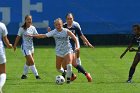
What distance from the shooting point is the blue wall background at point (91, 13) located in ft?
133

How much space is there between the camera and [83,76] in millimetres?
21422

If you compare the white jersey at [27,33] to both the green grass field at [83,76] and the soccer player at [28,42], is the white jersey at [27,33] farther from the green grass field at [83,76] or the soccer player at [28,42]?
the green grass field at [83,76]

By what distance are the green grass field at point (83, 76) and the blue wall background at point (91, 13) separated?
226 inches

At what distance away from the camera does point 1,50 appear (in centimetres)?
1487

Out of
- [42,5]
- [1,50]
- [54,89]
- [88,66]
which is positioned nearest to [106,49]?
[42,5]

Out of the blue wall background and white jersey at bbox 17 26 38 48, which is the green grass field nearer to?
A: white jersey at bbox 17 26 38 48

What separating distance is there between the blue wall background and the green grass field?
226 inches

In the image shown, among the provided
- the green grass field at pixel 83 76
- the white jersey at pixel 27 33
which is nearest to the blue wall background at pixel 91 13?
the green grass field at pixel 83 76

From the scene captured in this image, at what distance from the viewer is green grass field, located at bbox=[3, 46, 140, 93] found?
17016mm

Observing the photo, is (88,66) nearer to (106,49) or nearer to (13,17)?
(106,49)

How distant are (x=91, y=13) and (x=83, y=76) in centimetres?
1968

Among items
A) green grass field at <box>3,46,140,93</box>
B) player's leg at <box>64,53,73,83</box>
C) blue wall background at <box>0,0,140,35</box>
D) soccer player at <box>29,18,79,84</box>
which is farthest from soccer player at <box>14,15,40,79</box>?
blue wall background at <box>0,0,140,35</box>

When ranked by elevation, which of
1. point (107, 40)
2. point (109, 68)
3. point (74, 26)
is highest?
point (74, 26)

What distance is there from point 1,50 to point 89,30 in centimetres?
2552
